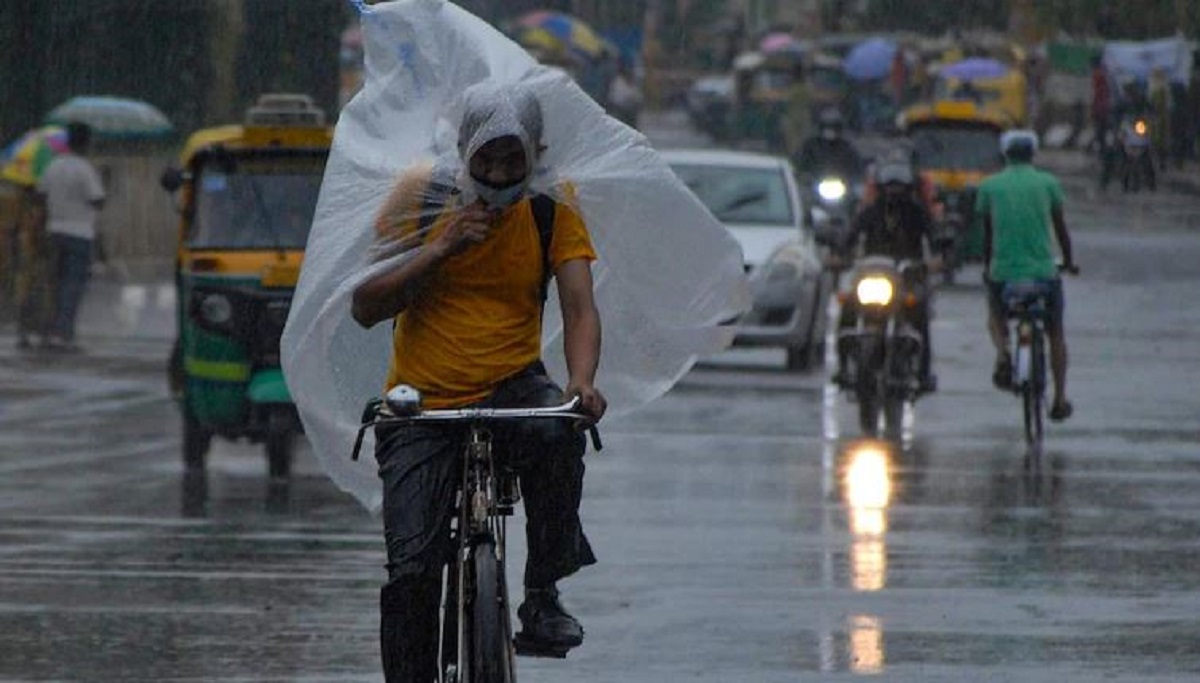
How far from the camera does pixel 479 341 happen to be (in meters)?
7.65

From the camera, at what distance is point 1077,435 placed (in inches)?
731

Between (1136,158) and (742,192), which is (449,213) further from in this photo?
(1136,158)

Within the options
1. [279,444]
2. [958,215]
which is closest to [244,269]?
[279,444]

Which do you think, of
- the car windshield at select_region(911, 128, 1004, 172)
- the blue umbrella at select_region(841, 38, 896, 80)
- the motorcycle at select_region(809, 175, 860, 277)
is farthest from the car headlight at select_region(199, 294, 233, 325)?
the blue umbrella at select_region(841, 38, 896, 80)

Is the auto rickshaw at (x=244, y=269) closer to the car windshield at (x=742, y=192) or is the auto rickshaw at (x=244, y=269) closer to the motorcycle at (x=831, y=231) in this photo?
the motorcycle at (x=831, y=231)

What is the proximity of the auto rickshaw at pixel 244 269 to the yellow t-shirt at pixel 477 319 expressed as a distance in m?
7.89

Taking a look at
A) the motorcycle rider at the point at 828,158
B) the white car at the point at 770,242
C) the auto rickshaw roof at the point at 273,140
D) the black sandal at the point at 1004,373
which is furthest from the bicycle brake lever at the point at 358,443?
the motorcycle rider at the point at 828,158

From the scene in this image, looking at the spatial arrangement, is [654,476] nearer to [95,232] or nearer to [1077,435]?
[1077,435]

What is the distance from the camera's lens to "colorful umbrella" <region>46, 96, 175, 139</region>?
36000 millimetres

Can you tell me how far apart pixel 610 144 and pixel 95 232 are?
62.5ft

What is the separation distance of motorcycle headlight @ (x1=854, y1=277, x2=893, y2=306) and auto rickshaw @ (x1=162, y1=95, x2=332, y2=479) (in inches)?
139

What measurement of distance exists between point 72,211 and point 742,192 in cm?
545

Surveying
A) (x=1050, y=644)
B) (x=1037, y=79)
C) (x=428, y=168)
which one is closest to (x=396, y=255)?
(x=428, y=168)

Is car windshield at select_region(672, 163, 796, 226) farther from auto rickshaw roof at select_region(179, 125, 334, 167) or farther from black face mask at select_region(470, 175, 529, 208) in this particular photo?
black face mask at select_region(470, 175, 529, 208)
